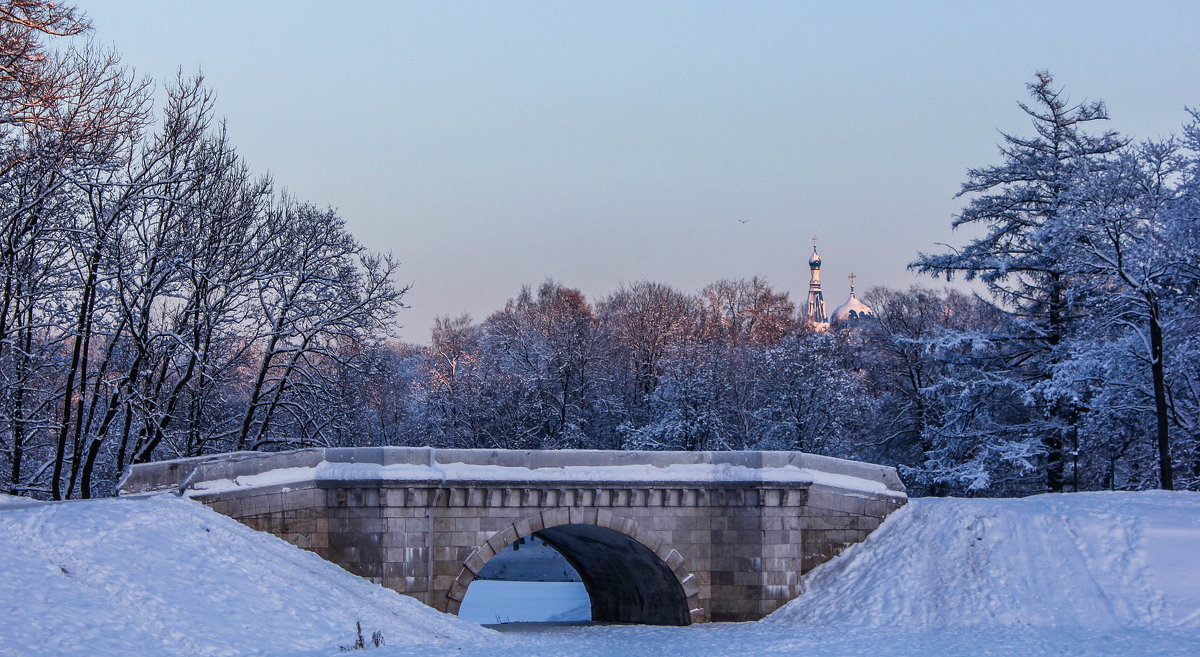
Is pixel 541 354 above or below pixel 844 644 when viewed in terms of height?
above

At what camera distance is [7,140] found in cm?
1878

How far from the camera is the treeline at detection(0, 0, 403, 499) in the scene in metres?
19.3

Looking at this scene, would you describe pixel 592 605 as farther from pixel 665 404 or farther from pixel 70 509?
pixel 70 509

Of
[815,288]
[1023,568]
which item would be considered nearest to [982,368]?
[1023,568]

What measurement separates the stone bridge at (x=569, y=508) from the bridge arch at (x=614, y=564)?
1.7 inches

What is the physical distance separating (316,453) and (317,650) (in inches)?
250

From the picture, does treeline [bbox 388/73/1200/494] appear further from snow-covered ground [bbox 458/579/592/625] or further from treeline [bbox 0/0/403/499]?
treeline [bbox 0/0/403/499]

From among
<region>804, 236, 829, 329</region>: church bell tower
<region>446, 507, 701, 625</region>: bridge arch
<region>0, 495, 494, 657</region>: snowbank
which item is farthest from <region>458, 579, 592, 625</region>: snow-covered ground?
<region>804, 236, 829, 329</region>: church bell tower

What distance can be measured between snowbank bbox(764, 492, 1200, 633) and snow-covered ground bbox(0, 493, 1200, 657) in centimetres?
3

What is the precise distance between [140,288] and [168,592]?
29.0ft

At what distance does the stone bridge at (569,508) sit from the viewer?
20.3m

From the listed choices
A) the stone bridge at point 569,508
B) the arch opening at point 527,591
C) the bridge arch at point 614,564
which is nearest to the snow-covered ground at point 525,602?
the arch opening at point 527,591

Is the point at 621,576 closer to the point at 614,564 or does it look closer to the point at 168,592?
the point at 614,564

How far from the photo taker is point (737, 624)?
22484mm
